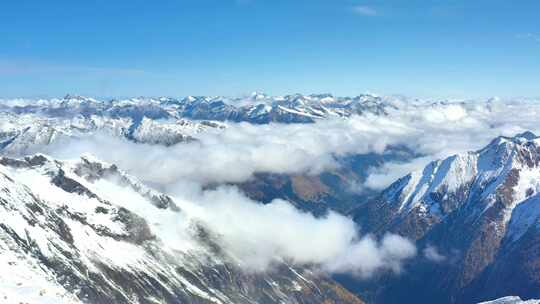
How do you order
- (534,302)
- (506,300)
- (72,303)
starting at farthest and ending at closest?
(506,300)
(534,302)
(72,303)

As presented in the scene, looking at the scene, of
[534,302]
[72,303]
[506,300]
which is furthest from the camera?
[506,300]

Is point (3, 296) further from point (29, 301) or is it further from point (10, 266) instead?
point (10, 266)

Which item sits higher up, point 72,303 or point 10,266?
point 72,303

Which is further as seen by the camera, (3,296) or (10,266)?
(10,266)

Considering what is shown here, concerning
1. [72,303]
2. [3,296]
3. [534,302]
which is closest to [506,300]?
[534,302]

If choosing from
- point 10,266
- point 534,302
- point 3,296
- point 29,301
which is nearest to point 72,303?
point 29,301

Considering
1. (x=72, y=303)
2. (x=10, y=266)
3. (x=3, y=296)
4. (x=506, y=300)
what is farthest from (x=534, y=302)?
(x=10, y=266)

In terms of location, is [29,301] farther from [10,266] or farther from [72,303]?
[10,266]

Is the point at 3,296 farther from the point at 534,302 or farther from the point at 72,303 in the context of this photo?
the point at 534,302

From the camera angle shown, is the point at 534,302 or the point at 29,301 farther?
the point at 534,302
